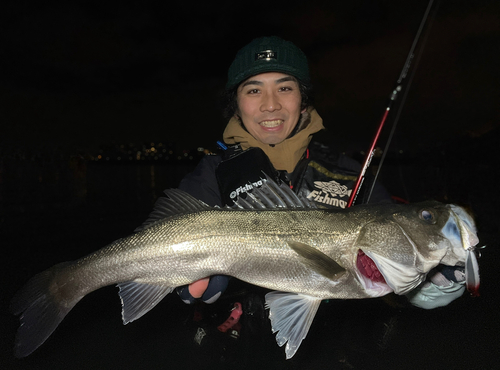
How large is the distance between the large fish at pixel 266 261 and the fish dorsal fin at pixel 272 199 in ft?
0.26

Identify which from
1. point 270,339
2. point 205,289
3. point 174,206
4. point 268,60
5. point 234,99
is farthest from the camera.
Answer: point 234,99

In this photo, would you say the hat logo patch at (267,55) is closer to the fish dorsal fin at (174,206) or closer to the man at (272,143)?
the man at (272,143)

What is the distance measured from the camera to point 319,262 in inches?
82.1

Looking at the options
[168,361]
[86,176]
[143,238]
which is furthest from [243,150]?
[86,176]

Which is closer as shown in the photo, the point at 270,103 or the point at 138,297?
the point at 138,297

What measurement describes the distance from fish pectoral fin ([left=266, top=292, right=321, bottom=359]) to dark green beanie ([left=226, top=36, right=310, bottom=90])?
210 centimetres

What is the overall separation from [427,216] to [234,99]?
2.39 m

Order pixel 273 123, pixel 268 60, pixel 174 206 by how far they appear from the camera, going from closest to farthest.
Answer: pixel 174 206, pixel 268 60, pixel 273 123

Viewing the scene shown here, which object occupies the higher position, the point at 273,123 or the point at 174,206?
the point at 273,123

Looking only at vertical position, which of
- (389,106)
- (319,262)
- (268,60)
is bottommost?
(319,262)

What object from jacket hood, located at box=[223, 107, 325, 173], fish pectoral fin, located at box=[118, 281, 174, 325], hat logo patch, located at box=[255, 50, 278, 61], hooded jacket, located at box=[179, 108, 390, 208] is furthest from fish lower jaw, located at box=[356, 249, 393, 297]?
hat logo patch, located at box=[255, 50, 278, 61]

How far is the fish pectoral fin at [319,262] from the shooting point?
207 cm

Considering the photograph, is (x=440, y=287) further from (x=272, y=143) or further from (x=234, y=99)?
(x=234, y=99)

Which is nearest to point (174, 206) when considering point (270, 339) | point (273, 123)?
point (273, 123)
